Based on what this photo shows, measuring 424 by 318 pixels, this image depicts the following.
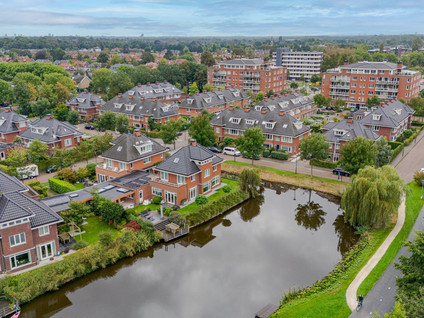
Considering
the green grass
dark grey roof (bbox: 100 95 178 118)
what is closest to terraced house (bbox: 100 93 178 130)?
dark grey roof (bbox: 100 95 178 118)

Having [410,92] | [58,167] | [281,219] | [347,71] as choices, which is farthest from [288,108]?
[58,167]

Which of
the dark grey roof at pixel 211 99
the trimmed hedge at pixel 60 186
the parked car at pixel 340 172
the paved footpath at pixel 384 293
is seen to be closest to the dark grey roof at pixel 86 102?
the dark grey roof at pixel 211 99

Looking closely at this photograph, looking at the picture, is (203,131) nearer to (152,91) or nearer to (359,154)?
(359,154)

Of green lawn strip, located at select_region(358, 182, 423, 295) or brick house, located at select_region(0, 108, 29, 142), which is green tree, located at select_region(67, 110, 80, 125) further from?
green lawn strip, located at select_region(358, 182, 423, 295)

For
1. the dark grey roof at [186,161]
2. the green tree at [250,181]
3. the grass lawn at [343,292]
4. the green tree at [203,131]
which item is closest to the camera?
the grass lawn at [343,292]

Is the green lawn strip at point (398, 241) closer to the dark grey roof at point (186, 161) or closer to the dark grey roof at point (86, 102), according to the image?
the dark grey roof at point (186, 161)
